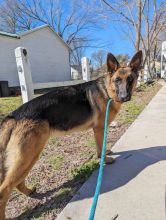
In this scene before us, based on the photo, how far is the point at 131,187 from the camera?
234 cm

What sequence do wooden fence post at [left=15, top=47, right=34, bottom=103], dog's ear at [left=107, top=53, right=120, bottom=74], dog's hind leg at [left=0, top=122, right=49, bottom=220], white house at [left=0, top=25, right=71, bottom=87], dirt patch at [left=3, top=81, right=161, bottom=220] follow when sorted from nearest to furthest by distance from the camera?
dog's hind leg at [left=0, top=122, right=49, bottom=220] → dirt patch at [left=3, top=81, right=161, bottom=220] → dog's ear at [left=107, top=53, right=120, bottom=74] → wooden fence post at [left=15, top=47, right=34, bottom=103] → white house at [left=0, top=25, right=71, bottom=87]

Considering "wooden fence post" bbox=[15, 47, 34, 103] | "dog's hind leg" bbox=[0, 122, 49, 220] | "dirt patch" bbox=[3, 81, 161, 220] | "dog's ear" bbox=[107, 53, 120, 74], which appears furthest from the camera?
"wooden fence post" bbox=[15, 47, 34, 103]

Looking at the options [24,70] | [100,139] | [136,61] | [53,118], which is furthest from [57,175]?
[24,70]

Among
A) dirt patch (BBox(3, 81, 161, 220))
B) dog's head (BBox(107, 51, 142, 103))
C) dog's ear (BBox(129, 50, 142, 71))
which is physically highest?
dog's ear (BBox(129, 50, 142, 71))

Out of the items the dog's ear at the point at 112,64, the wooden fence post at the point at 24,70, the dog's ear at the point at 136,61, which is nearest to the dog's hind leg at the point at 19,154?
the dog's ear at the point at 112,64

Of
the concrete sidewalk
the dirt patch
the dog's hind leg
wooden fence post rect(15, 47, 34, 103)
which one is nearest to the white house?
wooden fence post rect(15, 47, 34, 103)

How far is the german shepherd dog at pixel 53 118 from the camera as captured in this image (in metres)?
1.99

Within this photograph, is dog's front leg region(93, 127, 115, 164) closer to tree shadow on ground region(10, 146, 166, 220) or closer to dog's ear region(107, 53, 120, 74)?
tree shadow on ground region(10, 146, 166, 220)

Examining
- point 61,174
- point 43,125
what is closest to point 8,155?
point 43,125

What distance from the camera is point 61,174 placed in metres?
2.79

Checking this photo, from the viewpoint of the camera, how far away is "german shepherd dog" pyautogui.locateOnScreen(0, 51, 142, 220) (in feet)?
6.54

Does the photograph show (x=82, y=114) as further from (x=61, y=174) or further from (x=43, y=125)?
(x=61, y=174)

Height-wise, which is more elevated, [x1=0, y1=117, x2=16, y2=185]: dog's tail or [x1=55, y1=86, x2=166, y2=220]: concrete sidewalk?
[x1=0, y1=117, x2=16, y2=185]: dog's tail

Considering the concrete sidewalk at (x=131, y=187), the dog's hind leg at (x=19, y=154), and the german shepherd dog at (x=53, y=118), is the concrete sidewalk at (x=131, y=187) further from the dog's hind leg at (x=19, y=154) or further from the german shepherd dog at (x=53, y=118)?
the dog's hind leg at (x=19, y=154)
